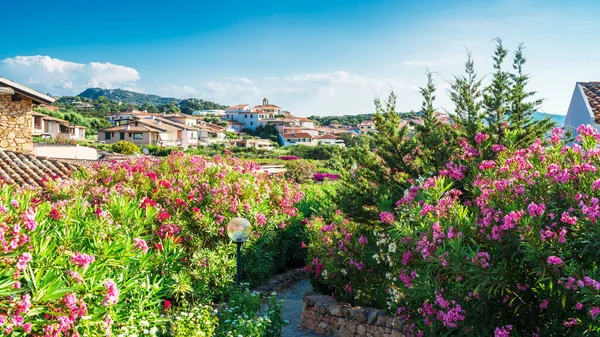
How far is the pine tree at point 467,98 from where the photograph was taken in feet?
27.7

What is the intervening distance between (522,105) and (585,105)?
708 cm

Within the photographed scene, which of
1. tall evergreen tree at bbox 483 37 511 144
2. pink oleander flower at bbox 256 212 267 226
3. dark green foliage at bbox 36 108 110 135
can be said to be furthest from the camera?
dark green foliage at bbox 36 108 110 135

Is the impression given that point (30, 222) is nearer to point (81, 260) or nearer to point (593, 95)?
point (81, 260)

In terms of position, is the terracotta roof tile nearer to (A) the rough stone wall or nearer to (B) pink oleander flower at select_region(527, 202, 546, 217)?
(A) the rough stone wall

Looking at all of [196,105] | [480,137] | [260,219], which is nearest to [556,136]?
[480,137]

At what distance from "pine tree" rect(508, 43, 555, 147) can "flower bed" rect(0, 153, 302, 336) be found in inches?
207

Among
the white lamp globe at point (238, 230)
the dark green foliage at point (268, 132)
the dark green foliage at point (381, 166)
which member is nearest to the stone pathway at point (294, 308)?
the white lamp globe at point (238, 230)

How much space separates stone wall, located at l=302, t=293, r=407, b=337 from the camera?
764cm

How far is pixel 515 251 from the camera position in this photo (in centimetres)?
471

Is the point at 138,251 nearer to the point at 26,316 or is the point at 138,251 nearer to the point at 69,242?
the point at 69,242

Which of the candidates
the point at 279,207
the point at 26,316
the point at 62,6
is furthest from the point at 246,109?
the point at 26,316

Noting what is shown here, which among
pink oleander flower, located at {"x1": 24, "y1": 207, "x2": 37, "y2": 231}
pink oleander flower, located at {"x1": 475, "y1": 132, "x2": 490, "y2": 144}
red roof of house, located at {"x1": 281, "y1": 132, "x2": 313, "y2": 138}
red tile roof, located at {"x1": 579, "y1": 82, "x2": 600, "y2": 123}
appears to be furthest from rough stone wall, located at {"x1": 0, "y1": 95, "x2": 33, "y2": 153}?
red roof of house, located at {"x1": 281, "y1": 132, "x2": 313, "y2": 138}

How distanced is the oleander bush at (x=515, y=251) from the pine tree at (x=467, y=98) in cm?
239

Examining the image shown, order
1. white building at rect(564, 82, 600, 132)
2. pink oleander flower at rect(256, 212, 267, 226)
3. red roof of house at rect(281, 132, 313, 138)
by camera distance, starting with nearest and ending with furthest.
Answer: pink oleander flower at rect(256, 212, 267, 226)
white building at rect(564, 82, 600, 132)
red roof of house at rect(281, 132, 313, 138)
